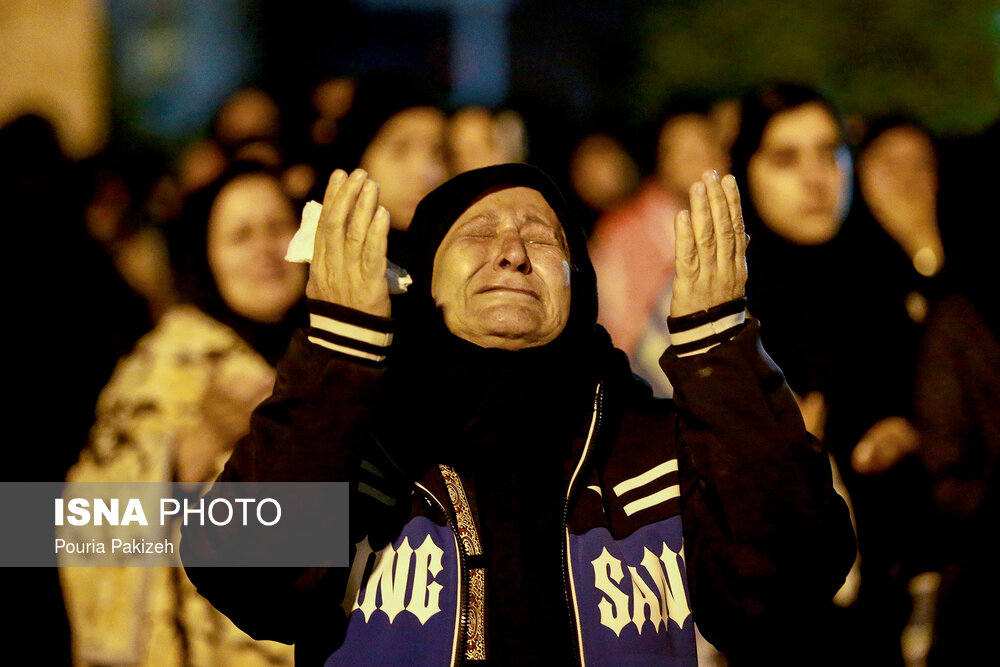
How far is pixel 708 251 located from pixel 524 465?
55 centimetres

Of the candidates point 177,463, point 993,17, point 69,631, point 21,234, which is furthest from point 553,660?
point 993,17

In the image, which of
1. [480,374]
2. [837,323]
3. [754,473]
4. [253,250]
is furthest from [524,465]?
[837,323]

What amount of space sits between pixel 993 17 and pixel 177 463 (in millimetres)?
3657

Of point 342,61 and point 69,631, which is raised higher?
point 342,61

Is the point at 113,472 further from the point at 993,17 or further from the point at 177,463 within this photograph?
the point at 993,17

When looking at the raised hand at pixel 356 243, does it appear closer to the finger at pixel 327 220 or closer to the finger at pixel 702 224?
the finger at pixel 327 220

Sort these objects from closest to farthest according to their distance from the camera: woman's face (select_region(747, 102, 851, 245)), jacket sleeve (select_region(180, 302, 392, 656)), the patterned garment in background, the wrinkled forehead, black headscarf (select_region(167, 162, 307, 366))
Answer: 1. jacket sleeve (select_region(180, 302, 392, 656))
2. the wrinkled forehead
3. the patterned garment in background
4. black headscarf (select_region(167, 162, 307, 366))
5. woman's face (select_region(747, 102, 851, 245))

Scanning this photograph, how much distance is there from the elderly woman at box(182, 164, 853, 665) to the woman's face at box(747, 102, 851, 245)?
154cm

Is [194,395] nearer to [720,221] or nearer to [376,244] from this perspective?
[376,244]

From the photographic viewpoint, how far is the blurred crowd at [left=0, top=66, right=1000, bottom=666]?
295 centimetres

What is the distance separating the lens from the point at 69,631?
294cm

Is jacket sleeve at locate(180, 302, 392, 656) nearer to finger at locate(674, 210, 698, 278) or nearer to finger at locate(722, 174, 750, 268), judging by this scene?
finger at locate(674, 210, 698, 278)

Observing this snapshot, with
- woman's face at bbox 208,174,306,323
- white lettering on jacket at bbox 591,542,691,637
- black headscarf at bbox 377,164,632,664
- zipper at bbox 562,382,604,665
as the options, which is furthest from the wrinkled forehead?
woman's face at bbox 208,174,306,323

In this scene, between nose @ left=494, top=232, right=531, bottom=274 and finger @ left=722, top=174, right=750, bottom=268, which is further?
nose @ left=494, top=232, right=531, bottom=274
